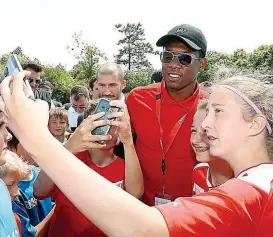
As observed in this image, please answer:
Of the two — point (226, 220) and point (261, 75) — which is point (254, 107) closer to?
point (261, 75)

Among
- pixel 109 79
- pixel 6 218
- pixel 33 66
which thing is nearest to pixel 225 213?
pixel 6 218

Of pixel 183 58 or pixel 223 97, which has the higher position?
pixel 223 97

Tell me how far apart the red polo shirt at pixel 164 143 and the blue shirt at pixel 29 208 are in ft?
2.80

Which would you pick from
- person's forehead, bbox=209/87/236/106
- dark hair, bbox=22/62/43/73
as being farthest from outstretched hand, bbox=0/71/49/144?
dark hair, bbox=22/62/43/73

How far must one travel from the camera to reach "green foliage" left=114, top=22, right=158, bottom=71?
75562 mm

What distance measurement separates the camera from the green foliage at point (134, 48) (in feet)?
248

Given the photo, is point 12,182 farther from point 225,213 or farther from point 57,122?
point 57,122

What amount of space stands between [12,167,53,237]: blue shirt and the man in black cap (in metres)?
0.84

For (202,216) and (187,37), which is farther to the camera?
(187,37)

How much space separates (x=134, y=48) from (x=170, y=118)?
2911 inches

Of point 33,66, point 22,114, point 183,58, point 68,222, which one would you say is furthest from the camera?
point 33,66

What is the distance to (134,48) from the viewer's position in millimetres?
76188

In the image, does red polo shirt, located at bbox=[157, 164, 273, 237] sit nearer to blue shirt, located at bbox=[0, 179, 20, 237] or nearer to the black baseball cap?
blue shirt, located at bbox=[0, 179, 20, 237]

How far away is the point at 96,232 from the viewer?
2.93 metres
